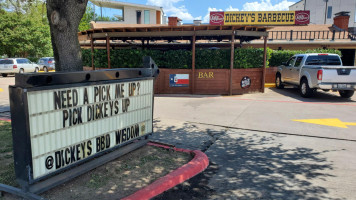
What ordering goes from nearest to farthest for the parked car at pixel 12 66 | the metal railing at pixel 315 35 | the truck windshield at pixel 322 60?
the truck windshield at pixel 322 60, the metal railing at pixel 315 35, the parked car at pixel 12 66

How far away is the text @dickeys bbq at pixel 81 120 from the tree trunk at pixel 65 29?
1228mm

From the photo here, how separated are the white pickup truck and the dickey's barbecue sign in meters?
12.8

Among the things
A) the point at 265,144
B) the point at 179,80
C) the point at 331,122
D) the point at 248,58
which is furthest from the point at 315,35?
the point at 265,144

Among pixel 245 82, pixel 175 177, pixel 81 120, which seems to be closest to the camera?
pixel 81 120

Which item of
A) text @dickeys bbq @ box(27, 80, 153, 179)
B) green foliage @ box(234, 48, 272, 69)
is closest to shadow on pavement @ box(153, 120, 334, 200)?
text @dickeys bbq @ box(27, 80, 153, 179)

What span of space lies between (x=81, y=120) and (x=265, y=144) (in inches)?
161

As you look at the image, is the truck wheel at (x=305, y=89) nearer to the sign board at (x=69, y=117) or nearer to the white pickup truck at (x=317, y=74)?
the white pickup truck at (x=317, y=74)

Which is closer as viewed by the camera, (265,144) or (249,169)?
(249,169)

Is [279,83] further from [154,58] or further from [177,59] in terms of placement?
[154,58]

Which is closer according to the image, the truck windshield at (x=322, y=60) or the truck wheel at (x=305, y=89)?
the truck wheel at (x=305, y=89)

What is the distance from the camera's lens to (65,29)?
4.83 metres

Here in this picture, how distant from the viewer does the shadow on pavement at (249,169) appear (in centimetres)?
396

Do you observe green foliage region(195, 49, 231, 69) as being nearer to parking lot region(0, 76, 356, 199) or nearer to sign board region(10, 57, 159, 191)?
parking lot region(0, 76, 356, 199)

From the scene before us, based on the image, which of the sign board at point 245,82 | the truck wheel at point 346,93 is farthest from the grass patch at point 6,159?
the truck wheel at point 346,93
